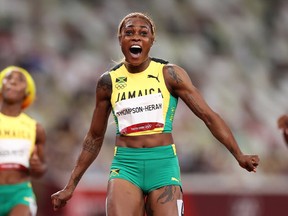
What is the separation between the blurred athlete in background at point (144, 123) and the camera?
7262mm

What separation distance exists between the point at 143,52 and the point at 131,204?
136cm

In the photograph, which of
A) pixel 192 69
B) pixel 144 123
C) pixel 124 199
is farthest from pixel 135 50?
pixel 192 69

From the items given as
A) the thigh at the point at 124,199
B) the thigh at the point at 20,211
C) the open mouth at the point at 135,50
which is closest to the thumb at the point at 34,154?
the thigh at the point at 20,211

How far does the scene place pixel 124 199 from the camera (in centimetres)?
717

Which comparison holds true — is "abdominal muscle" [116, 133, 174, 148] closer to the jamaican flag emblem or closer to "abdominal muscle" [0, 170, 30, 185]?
the jamaican flag emblem

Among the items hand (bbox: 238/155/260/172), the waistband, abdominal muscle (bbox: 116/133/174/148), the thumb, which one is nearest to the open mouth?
abdominal muscle (bbox: 116/133/174/148)

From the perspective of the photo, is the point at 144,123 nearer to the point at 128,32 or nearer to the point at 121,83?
the point at 121,83

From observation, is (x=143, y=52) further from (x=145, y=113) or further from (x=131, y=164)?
(x=131, y=164)

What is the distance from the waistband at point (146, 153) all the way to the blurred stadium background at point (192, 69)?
568cm

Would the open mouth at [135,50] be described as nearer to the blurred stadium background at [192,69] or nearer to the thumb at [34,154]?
the thumb at [34,154]

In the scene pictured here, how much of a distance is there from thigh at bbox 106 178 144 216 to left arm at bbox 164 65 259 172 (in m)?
0.85

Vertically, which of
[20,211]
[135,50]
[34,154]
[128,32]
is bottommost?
[20,211]

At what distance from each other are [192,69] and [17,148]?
8.16m

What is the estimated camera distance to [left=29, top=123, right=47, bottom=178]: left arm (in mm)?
10234
